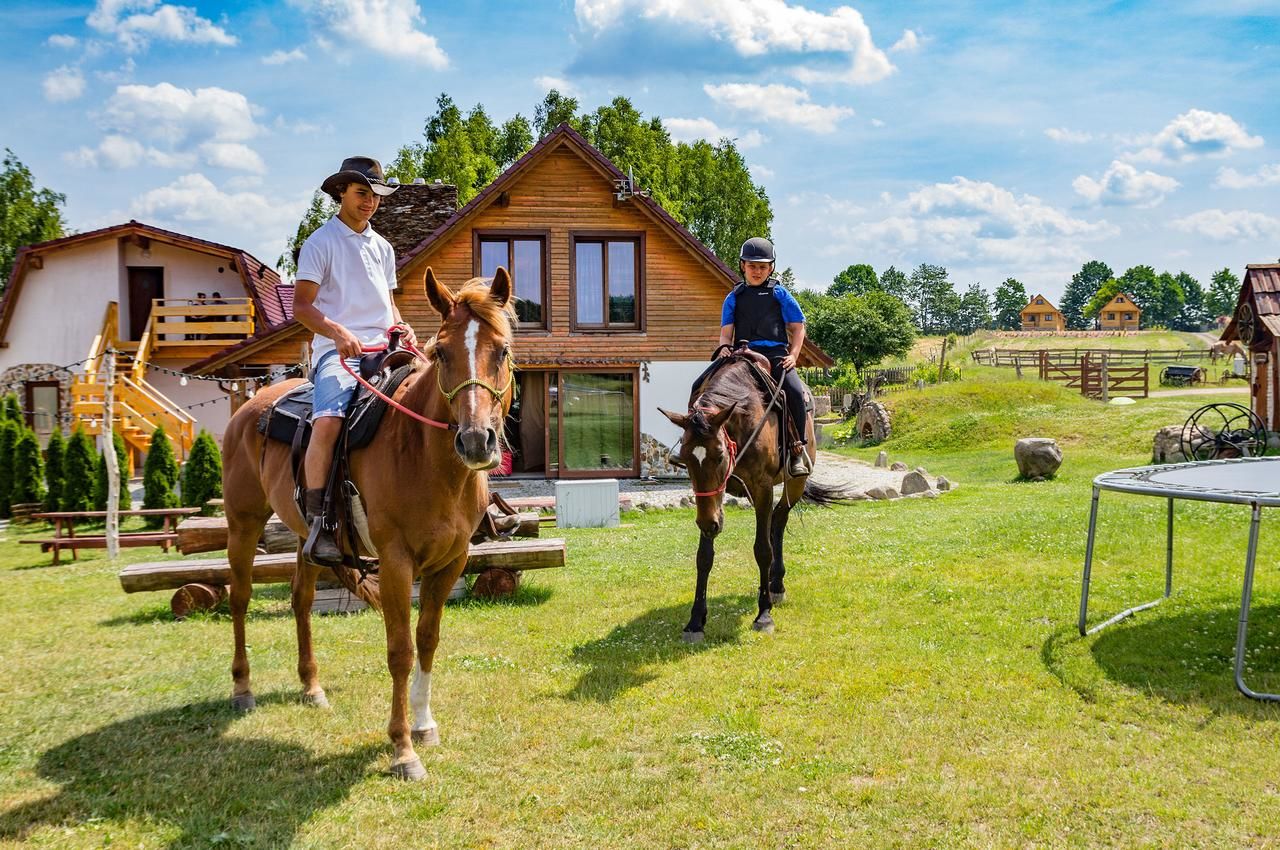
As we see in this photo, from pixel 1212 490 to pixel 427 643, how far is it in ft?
18.1

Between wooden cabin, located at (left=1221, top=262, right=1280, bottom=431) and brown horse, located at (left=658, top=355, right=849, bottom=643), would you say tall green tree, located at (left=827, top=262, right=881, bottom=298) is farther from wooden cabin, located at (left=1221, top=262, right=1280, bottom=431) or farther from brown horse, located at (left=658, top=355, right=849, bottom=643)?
brown horse, located at (left=658, top=355, right=849, bottom=643)

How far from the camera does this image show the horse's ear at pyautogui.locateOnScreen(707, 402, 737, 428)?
7141mm

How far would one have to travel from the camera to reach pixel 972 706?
18.9ft

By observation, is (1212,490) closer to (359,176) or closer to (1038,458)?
(359,176)

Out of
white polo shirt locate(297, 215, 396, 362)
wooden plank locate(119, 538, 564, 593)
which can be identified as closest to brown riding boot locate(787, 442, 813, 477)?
wooden plank locate(119, 538, 564, 593)

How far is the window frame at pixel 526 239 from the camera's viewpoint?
2170cm

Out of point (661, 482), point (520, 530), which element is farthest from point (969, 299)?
point (520, 530)

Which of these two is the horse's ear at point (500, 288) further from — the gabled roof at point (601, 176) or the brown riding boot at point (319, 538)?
the gabled roof at point (601, 176)

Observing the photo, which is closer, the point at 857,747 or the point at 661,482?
the point at 857,747

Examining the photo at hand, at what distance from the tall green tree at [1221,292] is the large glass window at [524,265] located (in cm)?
14370

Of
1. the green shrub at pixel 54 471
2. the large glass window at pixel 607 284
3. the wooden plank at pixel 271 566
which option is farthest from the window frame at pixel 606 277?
the wooden plank at pixel 271 566

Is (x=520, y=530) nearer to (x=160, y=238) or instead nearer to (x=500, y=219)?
(x=500, y=219)

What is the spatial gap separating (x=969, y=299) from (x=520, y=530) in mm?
142617

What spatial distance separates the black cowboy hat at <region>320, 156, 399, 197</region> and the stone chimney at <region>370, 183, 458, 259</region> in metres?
18.0
